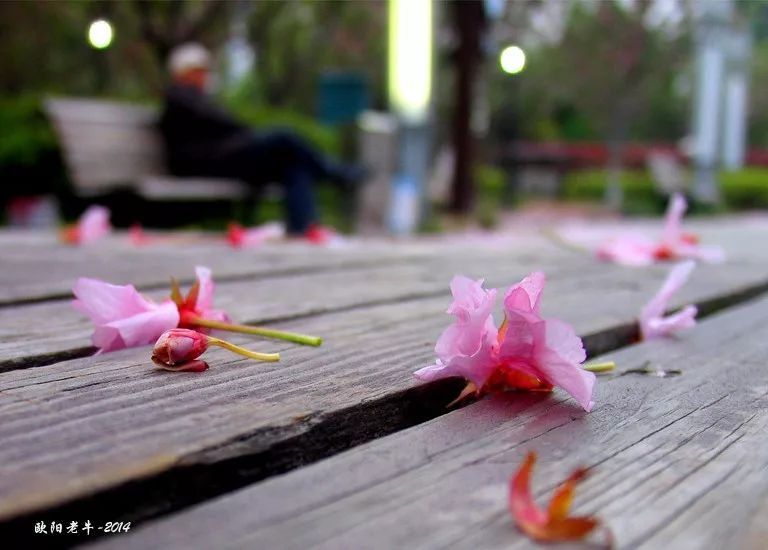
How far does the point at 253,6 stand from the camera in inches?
471

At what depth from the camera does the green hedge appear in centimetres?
1588

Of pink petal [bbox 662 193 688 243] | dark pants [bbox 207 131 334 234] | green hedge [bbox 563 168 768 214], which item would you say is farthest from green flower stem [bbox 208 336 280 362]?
green hedge [bbox 563 168 768 214]

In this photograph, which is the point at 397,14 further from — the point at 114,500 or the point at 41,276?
the point at 114,500

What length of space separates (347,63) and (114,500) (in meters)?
14.5

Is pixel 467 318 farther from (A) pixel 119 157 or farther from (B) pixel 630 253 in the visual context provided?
(A) pixel 119 157

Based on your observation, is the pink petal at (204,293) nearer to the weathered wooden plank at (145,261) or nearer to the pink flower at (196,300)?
the pink flower at (196,300)

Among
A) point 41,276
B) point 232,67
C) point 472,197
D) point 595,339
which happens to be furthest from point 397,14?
point 232,67

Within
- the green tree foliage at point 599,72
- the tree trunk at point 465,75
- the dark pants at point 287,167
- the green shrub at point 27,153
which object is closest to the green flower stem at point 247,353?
the dark pants at point 287,167

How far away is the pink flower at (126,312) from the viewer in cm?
97

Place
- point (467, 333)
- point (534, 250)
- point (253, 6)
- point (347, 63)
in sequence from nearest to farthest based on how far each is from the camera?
1. point (467, 333)
2. point (534, 250)
3. point (253, 6)
4. point (347, 63)

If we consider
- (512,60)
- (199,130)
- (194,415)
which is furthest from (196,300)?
(199,130)

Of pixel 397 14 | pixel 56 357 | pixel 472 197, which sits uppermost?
pixel 397 14

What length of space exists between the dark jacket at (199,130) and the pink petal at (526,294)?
17.0 feet

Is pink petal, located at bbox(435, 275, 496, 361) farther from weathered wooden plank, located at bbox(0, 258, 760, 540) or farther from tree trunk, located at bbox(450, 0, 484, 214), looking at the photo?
tree trunk, located at bbox(450, 0, 484, 214)
